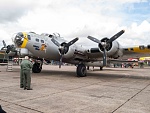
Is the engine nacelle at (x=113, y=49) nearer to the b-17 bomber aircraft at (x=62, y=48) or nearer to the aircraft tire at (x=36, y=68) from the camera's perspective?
the b-17 bomber aircraft at (x=62, y=48)

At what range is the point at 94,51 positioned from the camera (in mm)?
15102

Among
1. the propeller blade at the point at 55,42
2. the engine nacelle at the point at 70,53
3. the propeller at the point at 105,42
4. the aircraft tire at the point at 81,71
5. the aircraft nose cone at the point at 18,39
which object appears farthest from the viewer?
the aircraft tire at the point at 81,71

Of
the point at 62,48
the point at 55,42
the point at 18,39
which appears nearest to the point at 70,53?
the point at 62,48

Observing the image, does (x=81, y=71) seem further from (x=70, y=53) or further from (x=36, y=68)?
(x=36, y=68)

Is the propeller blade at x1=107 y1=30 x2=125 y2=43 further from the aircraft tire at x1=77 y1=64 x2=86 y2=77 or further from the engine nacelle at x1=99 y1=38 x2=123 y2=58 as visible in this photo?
the aircraft tire at x1=77 y1=64 x2=86 y2=77

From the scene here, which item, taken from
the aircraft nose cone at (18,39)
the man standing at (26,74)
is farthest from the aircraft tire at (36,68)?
the man standing at (26,74)

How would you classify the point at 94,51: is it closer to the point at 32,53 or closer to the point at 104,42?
the point at 104,42

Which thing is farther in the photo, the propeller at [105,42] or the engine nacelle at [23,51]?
the propeller at [105,42]

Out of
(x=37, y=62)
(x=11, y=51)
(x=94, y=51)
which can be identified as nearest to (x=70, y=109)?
(x=94, y=51)

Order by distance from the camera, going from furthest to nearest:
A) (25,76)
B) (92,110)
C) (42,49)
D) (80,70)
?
(80,70) < (42,49) < (25,76) < (92,110)

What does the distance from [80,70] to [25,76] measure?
742cm

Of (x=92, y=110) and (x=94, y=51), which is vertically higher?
(x=94, y=51)

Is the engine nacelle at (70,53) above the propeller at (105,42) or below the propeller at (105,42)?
below

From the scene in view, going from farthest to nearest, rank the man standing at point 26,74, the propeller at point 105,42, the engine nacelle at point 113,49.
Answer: the engine nacelle at point 113,49 → the propeller at point 105,42 → the man standing at point 26,74
